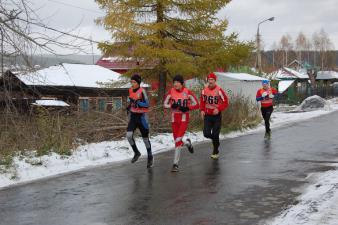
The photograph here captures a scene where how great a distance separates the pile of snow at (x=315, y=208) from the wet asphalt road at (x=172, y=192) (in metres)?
0.20

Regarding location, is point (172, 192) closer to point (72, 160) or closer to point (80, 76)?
point (72, 160)

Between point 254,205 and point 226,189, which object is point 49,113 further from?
point 254,205

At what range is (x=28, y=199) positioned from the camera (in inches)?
295

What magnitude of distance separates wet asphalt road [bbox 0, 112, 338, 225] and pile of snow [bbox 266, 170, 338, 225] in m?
0.20

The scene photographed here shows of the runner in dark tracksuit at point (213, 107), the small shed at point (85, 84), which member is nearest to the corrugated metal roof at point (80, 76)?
the small shed at point (85, 84)

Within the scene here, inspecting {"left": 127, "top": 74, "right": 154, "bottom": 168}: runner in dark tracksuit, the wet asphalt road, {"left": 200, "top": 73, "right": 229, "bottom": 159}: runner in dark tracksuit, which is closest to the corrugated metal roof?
{"left": 200, "top": 73, "right": 229, "bottom": 159}: runner in dark tracksuit

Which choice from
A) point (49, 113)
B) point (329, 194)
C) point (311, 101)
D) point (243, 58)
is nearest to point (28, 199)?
point (329, 194)

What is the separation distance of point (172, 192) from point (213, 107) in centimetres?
395

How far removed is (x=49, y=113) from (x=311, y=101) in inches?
1050

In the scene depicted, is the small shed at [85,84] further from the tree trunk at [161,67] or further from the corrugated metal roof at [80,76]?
the tree trunk at [161,67]

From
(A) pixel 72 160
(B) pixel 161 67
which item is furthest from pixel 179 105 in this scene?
(B) pixel 161 67

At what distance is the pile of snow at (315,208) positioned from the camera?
18.7 feet

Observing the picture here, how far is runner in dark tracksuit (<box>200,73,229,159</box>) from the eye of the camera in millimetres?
11203

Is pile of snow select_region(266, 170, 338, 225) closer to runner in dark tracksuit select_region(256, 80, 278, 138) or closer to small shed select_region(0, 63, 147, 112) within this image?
runner in dark tracksuit select_region(256, 80, 278, 138)
